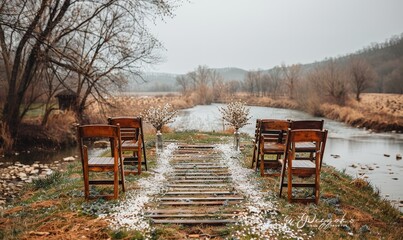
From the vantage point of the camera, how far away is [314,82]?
42.2 m

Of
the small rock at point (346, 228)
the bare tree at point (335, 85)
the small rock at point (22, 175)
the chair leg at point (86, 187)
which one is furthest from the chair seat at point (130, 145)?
the bare tree at point (335, 85)

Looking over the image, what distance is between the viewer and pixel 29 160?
14062mm

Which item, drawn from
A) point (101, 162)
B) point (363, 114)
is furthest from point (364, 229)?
point (363, 114)

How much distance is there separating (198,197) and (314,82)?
39.4 metres

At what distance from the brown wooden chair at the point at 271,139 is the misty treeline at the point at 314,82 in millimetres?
9090

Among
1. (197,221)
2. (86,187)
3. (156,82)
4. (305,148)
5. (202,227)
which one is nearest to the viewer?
(202,227)

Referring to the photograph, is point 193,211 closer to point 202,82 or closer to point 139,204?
point 139,204

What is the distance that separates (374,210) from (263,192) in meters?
2.38

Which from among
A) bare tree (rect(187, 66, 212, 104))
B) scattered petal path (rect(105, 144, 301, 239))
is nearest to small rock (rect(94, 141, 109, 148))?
scattered petal path (rect(105, 144, 301, 239))

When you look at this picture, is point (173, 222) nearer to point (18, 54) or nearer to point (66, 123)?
point (18, 54)

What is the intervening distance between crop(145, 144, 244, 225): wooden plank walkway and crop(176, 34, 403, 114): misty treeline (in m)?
9.59

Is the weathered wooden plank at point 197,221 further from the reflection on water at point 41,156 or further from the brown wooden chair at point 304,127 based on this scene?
the reflection on water at point 41,156

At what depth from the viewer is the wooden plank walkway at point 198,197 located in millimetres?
5496

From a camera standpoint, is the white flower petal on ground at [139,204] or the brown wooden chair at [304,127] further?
the brown wooden chair at [304,127]
